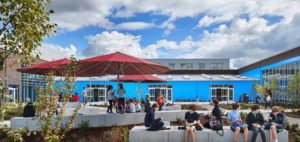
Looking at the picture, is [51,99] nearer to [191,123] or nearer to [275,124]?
[191,123]

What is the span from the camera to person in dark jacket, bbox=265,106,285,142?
32.7 feet

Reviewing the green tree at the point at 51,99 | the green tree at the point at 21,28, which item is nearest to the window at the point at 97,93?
the green tree at the point at 51,99

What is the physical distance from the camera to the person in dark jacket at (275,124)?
392 inches

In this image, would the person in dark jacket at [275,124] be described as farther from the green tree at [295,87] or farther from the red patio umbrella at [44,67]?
the green tree at [295,87]

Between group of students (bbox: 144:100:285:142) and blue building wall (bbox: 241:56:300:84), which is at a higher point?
blue building wall (bbox: 241:56:300:84)

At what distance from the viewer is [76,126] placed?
477 inches

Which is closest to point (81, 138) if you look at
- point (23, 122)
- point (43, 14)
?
point (23, 122)

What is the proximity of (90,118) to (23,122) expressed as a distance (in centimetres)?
Result: 233

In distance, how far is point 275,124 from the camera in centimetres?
1025

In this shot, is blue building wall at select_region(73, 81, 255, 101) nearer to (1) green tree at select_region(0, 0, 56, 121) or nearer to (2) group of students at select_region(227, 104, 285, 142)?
(2) group of students at select_region(227, 104, 285, 142)

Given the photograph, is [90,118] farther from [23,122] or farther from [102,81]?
[102,81]

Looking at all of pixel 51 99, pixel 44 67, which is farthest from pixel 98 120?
pixel 51 99

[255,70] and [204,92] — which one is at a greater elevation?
[255,70]

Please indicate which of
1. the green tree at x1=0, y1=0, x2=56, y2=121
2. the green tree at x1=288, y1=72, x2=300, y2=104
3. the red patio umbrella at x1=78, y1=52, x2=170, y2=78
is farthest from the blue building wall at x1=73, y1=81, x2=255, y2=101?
the green tree at x1=0, y1=0, x2=56, y2=121
